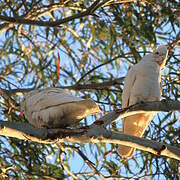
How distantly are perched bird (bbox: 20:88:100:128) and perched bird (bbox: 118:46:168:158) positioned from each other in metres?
0.78

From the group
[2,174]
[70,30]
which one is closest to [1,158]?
[2,174]

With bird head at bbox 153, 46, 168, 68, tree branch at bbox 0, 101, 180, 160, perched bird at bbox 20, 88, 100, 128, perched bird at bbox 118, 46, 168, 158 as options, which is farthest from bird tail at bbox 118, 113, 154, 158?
tree branch at bbox 0, 101, 180, 160

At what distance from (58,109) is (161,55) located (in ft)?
4.05

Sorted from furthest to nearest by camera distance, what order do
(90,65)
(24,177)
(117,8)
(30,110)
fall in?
(90,65)
(117,8)
(24,177)
(30,110)

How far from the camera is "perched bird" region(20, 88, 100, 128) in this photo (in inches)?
94.7

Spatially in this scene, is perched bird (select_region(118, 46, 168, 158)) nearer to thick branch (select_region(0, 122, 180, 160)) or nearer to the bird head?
the bird head

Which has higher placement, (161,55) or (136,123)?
(161,55)

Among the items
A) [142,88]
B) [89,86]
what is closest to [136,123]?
[142,88]

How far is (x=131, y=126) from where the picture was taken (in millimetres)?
3277

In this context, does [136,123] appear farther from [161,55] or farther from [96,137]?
[96,137]

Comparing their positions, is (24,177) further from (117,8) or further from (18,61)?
(117,8)

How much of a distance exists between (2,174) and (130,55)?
1405 mm

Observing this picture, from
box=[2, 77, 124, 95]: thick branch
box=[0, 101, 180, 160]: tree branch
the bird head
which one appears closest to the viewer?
box=[0, 101, 180, 160]: tree branch

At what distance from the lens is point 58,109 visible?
8.10 ft
